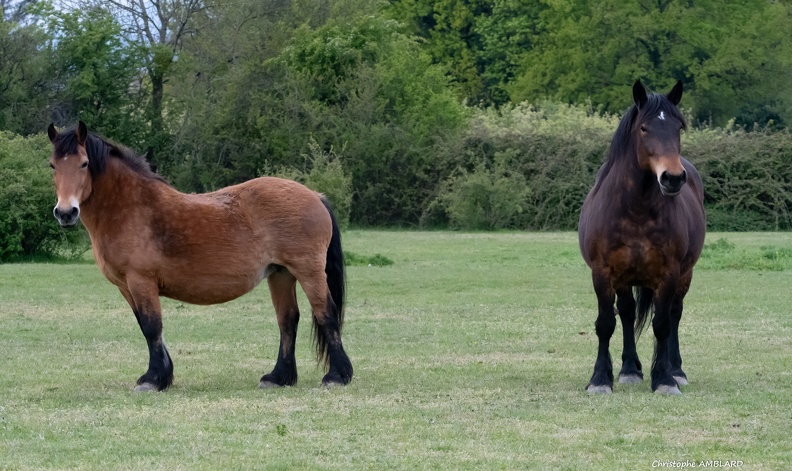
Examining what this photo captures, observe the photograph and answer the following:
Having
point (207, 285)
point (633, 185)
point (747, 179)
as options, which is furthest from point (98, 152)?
point (747, 179)

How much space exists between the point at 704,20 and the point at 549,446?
169 ft

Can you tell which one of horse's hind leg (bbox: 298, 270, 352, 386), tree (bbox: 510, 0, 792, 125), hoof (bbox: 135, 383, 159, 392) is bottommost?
hoof (bbox: 135, 383, 159, 392)

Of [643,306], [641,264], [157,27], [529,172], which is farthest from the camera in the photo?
[157,27]

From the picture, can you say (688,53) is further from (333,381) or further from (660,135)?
(333,381)

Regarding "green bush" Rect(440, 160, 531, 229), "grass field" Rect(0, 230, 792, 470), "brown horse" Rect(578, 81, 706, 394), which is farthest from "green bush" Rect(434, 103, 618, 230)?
"brown horse" Rect(578, 81, 706, 394)

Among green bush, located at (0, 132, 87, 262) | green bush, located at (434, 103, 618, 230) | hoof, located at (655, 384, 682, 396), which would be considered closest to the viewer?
hoof, located at (655, 384, 682, 396)

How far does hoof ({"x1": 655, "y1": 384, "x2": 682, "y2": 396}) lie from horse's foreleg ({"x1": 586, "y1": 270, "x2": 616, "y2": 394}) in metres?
→ 0.39

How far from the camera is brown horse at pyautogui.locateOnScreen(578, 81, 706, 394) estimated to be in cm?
946

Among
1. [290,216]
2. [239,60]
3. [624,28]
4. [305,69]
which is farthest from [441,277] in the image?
→ [624,28]

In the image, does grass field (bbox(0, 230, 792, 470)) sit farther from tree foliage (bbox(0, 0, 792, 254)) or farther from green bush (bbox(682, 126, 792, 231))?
green bush (bbox(682, 126, 792, 231))

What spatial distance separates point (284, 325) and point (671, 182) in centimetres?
366

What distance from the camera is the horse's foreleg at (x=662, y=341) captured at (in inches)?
374

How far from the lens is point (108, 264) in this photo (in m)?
10.0

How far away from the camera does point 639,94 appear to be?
952 cm
